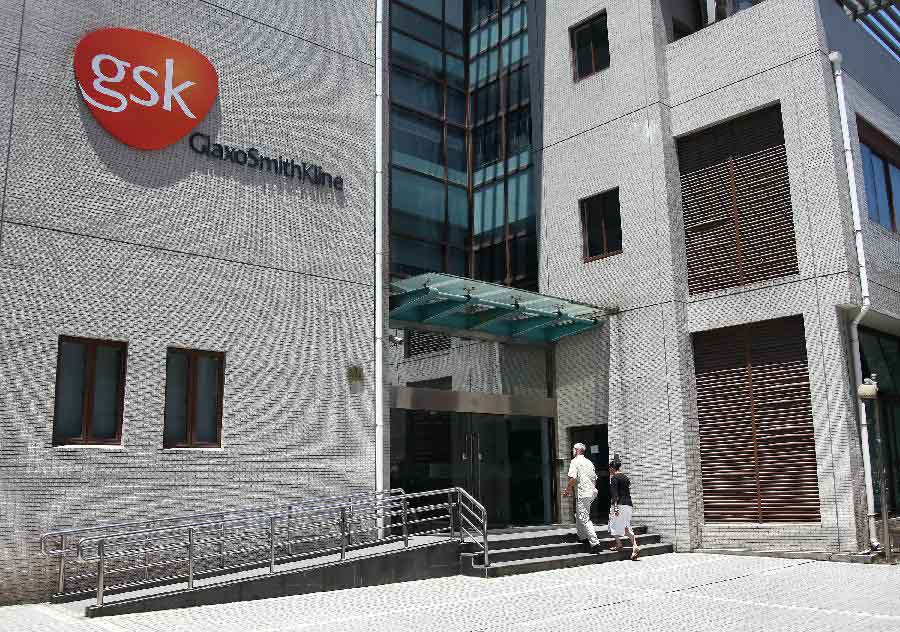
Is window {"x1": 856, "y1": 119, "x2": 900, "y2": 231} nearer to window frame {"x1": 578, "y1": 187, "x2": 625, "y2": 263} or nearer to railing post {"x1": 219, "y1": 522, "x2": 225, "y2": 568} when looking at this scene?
window frame {"x1": 578, "y1": 187, "x2": 625, "y2": 263}

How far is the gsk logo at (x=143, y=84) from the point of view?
1159 centimetres

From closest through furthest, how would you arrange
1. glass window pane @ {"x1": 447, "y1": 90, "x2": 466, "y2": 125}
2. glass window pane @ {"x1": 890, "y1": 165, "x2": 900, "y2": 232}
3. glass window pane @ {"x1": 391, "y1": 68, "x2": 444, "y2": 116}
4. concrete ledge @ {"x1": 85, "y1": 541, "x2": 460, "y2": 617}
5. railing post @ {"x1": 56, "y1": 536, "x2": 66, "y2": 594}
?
concrete ledge @ {"x1": 85, "y1": 541, "x2": 460, "y2": 617} < railing post @ {"x1": 56, "y1": 536, "x2": 66, "y2": 594} < glass window pane @ {"x1": 890, "y1": 165, "x2": 900, "y2": 232} < glass window pane @ {"x1": 391, "y1": 68, "x2": 444, "y2": 116} < glass window pane @ {"x1": 447, "y1": 90, "x2": 466, "y2": 125}

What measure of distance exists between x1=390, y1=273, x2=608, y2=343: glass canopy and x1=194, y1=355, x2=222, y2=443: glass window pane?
3691 mm

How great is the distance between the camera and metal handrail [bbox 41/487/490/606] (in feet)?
33.4

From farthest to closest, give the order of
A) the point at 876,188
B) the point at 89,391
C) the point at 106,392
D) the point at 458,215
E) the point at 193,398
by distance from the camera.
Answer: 1. the point at 458,215
2. the point at 876,188
3. the point at 193,398
4. the point at 106,392
5. the point at 89,391

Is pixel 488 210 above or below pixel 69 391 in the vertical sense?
above

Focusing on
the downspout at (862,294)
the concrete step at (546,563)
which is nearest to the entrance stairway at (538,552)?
the concrete step at (546,563)

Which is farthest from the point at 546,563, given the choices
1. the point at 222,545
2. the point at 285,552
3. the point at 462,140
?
the point at 462,140

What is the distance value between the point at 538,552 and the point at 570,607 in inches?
133

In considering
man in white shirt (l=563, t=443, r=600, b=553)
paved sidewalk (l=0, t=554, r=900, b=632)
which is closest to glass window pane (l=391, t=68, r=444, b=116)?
man in white shirt (l=563, t=443, r=600, b=553)

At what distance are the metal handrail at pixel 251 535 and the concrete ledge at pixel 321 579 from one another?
0.21 meters

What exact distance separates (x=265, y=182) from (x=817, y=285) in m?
9.21

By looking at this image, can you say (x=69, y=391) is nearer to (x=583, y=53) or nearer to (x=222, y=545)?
(x=222, y=545)

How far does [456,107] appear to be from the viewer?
61.5 ft
